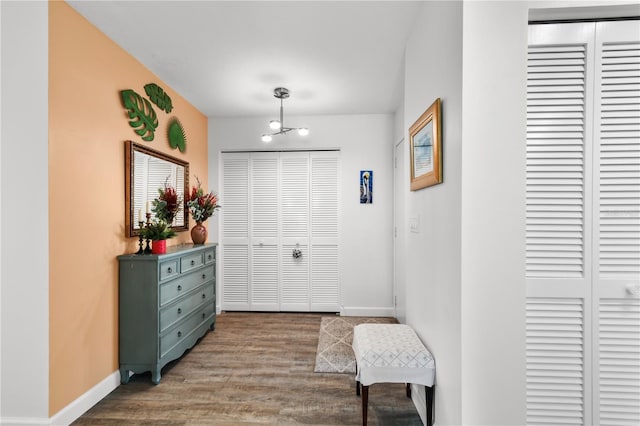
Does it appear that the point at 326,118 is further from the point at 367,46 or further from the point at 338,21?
the point at 338,21

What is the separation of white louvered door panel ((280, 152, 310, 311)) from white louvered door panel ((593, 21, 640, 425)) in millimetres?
3230

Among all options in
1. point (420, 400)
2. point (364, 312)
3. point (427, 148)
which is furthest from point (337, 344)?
point (427, 148)

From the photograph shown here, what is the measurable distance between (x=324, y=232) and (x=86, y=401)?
2946 millimetres

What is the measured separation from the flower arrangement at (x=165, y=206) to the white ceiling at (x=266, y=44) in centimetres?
119

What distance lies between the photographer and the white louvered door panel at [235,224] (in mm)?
4469

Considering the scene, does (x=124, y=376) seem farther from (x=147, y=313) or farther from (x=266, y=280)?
(x=266, y=280)

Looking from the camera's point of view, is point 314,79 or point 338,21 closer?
point 338,21

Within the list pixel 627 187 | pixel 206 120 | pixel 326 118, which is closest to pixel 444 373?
pixel 627 187

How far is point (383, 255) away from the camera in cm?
427

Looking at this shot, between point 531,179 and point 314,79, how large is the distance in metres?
2.29

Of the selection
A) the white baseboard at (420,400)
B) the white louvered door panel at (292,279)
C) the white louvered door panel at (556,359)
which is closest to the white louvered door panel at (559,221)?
the white louvered door panel at (556,359)

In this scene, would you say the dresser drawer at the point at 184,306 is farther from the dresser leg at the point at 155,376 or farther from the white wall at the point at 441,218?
the white wall at the point at 441,218

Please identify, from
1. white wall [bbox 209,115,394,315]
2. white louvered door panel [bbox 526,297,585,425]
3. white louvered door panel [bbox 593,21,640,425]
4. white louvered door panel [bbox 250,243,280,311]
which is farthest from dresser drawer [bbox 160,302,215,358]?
white louvered door panel [bbox 593,21,640,425]

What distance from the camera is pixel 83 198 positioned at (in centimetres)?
218
